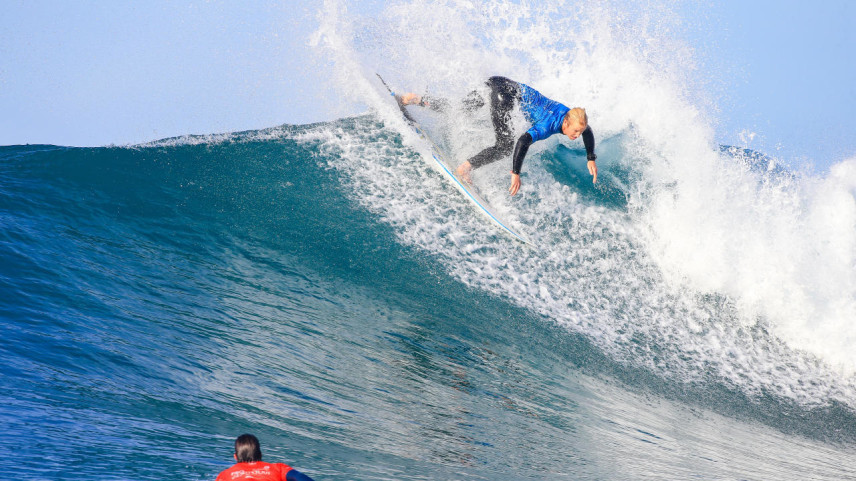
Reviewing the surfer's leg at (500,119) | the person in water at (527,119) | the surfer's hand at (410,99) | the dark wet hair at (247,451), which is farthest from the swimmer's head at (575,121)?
the dark wet hair at (247,451)

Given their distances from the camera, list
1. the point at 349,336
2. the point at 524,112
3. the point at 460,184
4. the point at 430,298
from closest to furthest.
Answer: the point at 349,336, the point at 430,298, the point at 524,112, the point at 460,184

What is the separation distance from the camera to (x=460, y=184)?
727 cm

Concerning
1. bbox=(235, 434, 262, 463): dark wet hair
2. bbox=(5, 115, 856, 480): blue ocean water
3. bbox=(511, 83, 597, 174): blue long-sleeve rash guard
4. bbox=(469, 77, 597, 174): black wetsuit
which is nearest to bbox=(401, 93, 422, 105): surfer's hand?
bbox=(5, 115, 856, 480): blue ocean water

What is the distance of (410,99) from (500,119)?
1464 mm

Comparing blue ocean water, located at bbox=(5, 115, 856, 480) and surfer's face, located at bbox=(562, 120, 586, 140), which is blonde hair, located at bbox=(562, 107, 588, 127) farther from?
blue ocean water, located at bbox=(5, 115, 856, 480)

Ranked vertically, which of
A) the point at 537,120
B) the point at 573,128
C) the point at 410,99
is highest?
the point at 410,99

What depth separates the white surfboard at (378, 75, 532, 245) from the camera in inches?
278

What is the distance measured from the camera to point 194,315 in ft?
15.3

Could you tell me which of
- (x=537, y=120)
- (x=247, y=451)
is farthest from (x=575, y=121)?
(x=247, y=451)

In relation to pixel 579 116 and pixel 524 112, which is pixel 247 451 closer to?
pixel 579 116

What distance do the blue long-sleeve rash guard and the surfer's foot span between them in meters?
0.64

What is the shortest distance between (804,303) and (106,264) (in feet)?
26.9

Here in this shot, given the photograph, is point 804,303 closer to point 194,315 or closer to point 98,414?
point 194,315

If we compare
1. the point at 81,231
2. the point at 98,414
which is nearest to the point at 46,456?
the point at 98,414
